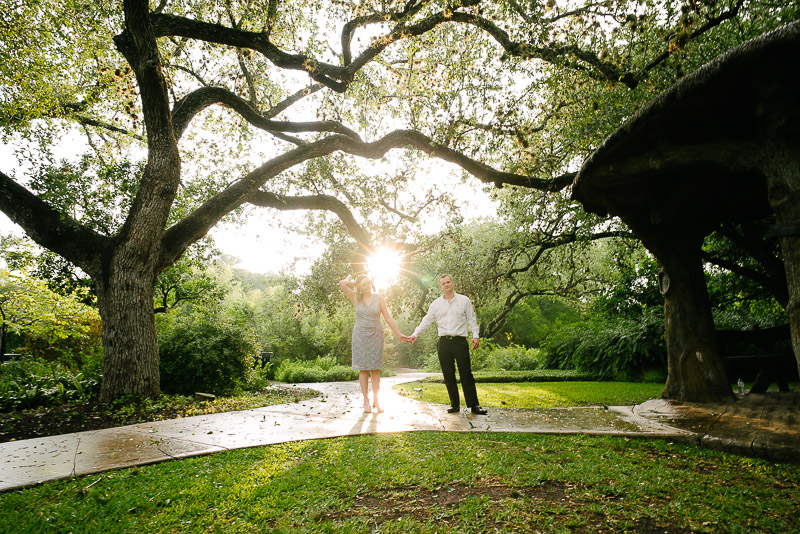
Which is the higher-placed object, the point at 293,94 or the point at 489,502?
the point at 293,94

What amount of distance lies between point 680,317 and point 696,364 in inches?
29.1

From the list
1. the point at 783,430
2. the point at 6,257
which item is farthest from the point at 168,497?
the point at 6,257

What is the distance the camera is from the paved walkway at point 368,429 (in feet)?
12.2

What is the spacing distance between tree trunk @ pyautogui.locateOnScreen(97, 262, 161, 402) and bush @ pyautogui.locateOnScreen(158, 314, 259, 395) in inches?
84.3

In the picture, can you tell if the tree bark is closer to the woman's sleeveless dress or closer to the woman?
the woman

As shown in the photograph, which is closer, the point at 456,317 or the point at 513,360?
the point at 456,317

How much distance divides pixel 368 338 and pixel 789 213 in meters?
5.06

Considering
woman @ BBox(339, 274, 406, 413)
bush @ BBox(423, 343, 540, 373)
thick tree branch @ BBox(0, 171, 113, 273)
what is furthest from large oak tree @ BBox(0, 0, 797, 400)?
bush @ BBox(423, 343, 540, 373)

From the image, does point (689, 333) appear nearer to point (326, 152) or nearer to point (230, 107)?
point (326, 152)

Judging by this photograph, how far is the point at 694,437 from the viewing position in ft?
13.8

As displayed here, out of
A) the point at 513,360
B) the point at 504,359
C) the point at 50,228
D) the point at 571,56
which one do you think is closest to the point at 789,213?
the point at 571,56

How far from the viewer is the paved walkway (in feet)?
12.2

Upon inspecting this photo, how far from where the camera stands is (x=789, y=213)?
360 centimetres

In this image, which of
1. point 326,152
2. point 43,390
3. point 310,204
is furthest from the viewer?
point 310,204
